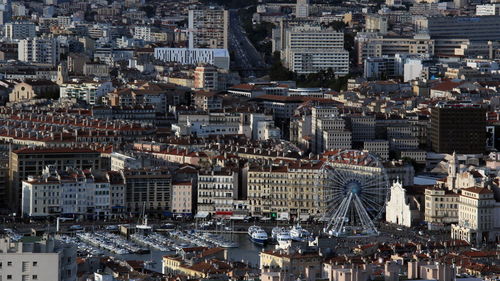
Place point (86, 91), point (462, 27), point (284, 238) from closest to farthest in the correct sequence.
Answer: point (284, 238) < point (86, 91) < point (462, 27)

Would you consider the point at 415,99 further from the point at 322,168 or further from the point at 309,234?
the point at 309,234

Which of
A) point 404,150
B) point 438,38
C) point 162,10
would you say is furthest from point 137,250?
point 162,10

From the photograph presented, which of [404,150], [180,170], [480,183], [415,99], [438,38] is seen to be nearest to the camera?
[480,183]

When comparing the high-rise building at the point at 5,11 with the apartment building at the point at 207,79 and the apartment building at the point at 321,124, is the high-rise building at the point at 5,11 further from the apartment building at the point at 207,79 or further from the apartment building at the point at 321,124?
the apartment building at the point at 321,124

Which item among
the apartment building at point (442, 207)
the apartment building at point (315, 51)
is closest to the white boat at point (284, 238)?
the apartment building at point (442, 207)

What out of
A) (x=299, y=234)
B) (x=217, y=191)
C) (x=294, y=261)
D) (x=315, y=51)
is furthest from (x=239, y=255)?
(x=315, y=51)

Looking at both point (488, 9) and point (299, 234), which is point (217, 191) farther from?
point (488, 9)
